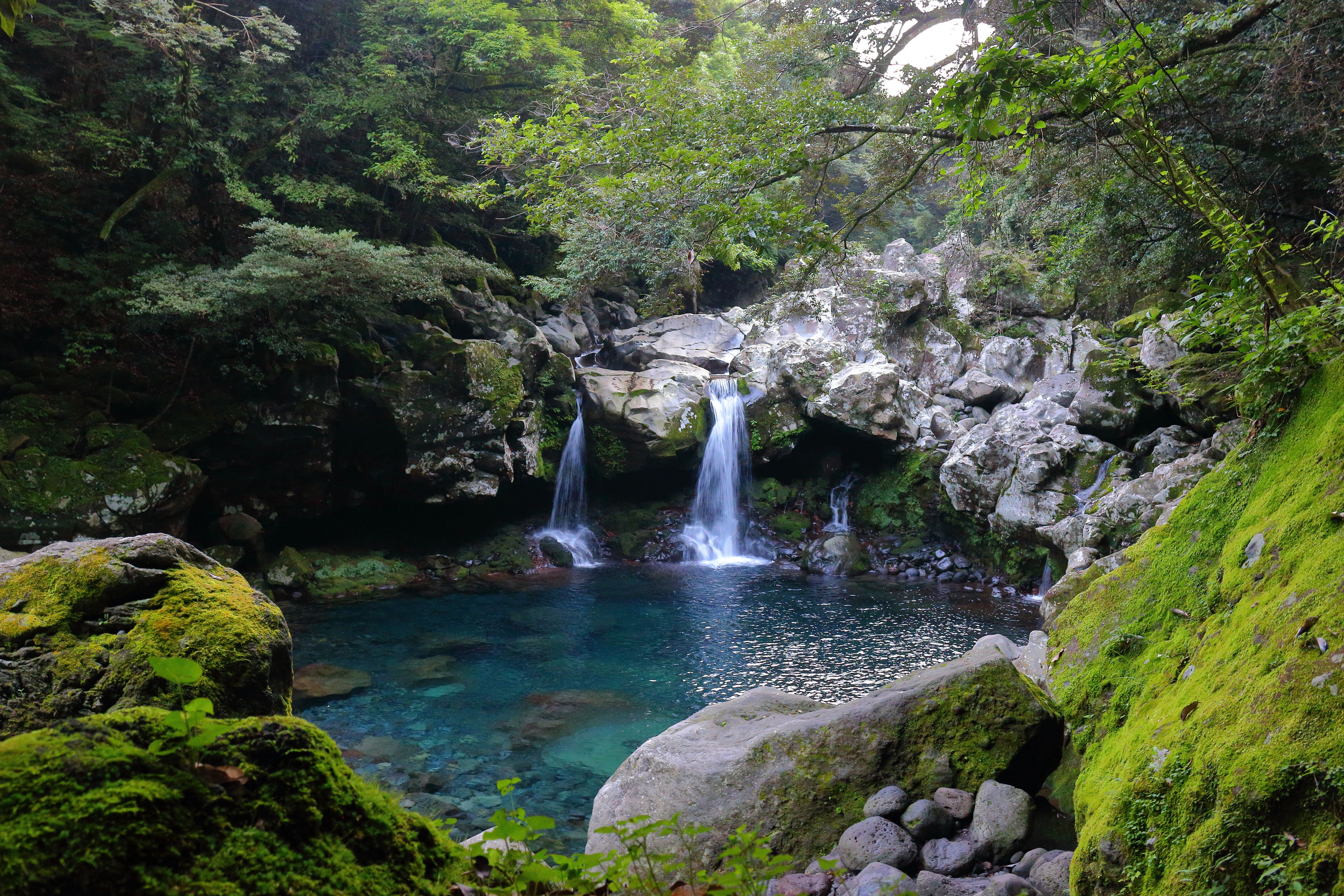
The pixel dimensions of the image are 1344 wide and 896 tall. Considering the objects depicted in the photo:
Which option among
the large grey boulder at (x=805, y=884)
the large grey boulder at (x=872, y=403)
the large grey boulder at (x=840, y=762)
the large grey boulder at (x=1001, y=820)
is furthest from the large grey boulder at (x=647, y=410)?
the large grey boulder at (x=805, y=884)

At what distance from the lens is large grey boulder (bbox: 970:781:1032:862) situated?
354 cm

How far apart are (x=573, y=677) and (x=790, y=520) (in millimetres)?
10378

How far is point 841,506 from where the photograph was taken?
19.4 metres

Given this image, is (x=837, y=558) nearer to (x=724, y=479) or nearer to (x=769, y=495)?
(x=769, y=495)

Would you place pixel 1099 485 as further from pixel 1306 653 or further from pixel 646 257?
pixel 1306 653

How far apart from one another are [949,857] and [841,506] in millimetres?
16192

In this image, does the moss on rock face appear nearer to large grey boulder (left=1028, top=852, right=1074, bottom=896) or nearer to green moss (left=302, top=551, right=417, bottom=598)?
large grey boulder (left=1028, top=852, right=1074, bottom=896)

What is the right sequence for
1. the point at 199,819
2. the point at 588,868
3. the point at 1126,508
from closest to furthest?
1. the point at 199,819
2. the point at 588,868
3. the point at 1126,508

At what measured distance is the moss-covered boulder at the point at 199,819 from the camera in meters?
1.24

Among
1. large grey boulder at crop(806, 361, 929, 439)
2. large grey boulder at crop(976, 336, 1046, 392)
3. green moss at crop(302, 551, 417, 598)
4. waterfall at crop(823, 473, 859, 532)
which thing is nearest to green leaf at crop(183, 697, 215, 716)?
green moss at crop(302, 551, 417, 598)

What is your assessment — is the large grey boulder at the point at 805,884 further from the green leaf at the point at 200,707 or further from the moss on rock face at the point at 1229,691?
the green leaf at the point at 200,707

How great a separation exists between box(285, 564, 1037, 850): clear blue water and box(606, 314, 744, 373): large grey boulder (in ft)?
24.3

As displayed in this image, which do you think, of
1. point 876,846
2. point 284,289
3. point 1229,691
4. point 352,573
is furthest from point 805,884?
point 352,573

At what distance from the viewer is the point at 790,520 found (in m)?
19.1
